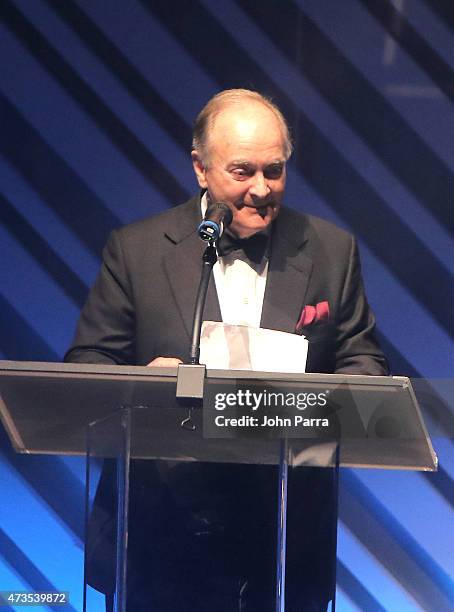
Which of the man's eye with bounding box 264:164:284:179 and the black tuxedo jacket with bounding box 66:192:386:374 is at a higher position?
the man's eye with bounding box 264:164:284:179

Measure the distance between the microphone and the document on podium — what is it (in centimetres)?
19

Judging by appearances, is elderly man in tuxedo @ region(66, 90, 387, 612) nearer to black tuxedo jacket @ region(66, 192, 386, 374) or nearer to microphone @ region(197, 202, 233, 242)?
black tuxedo jacket @ region(66, 192, 386, 374)

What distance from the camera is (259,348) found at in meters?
2.02

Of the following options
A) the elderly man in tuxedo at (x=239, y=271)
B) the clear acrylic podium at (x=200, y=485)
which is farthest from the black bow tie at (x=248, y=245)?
the clear acrylic podium at (x=200, y=485)

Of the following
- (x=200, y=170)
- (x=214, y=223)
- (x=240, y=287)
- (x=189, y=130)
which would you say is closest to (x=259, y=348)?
(x=214, y=223)

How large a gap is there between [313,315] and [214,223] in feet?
1.86

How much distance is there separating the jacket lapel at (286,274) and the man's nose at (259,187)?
188 millimetres

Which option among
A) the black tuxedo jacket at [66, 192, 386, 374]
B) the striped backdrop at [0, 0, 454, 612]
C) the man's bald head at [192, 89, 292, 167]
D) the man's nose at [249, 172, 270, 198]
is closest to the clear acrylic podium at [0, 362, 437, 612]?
the black tuxedo jacket at [66, 192, 386, 374]

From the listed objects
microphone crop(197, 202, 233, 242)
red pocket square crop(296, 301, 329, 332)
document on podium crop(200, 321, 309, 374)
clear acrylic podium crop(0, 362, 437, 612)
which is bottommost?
clear acrylic podium crop(0, 362, 437, 612)

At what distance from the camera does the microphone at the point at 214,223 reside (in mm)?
1930

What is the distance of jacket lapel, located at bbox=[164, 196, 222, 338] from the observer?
7.95ft

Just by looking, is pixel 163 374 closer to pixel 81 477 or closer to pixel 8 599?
pixel 81 477

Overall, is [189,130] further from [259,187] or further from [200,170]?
[259,187]

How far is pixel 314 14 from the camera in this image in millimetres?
3398
